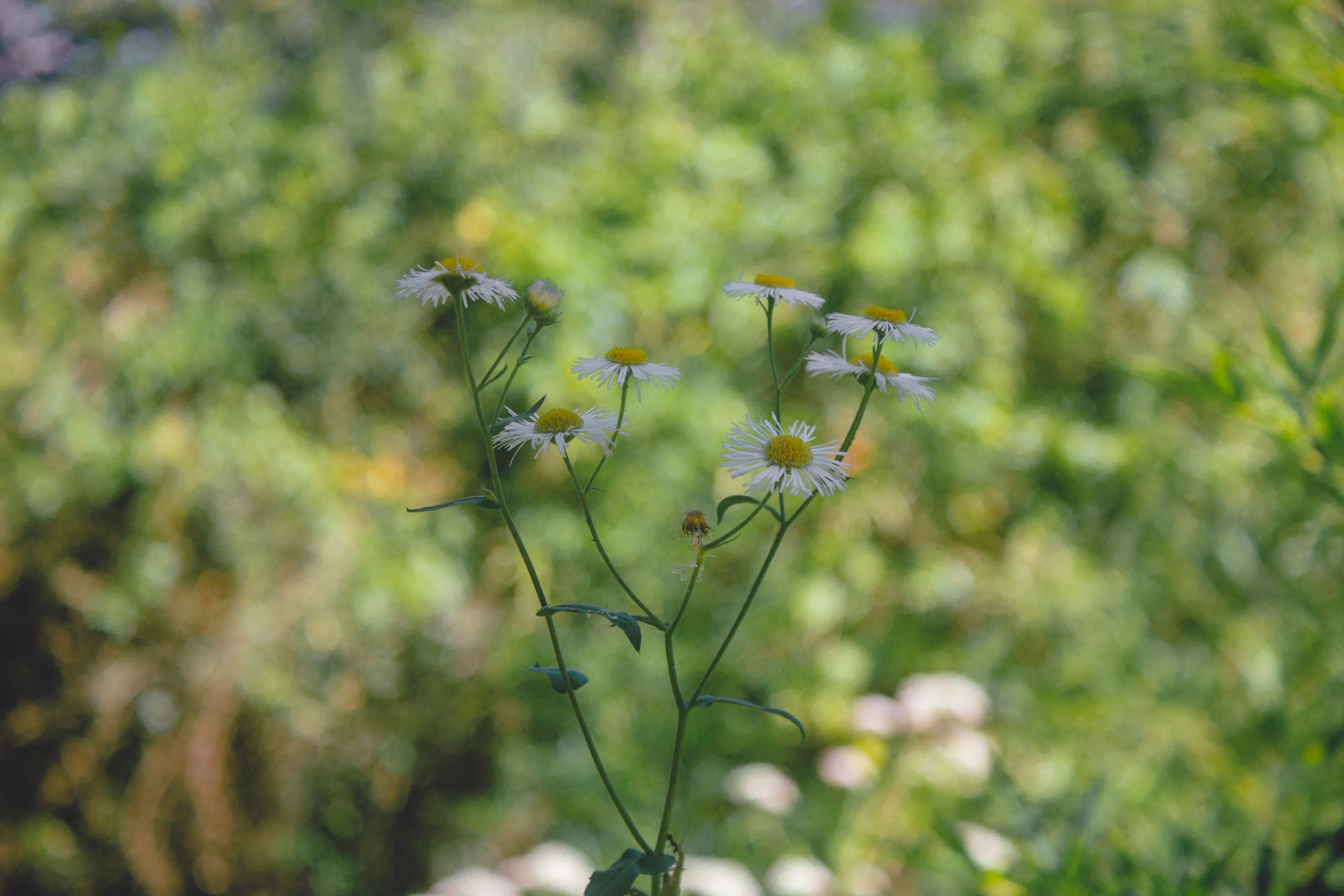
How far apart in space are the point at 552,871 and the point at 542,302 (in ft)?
3.95

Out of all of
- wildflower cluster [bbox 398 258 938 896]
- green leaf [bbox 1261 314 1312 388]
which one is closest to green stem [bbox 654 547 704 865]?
wildflower cluster [bbox 398 258 938 896]

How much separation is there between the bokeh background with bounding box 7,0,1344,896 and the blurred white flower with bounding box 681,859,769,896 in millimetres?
130

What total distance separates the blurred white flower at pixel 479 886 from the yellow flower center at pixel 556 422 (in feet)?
4.05

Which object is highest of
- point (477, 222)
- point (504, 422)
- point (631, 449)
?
point (477, 222)

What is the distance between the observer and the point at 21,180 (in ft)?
5.38

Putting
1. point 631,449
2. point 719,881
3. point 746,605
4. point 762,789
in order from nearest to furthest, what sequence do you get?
point 746,605, point 719,881, point 762,789, point 631,449

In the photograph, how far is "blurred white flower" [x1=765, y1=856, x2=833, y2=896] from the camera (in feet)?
4.72

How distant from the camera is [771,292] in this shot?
1.66ft

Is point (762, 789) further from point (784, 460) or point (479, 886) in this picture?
point (784, 460)

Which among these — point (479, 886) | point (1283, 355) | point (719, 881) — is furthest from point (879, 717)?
point (1283, 355)

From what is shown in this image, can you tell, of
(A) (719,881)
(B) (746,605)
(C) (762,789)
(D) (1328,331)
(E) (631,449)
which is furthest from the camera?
(E) (631,449)

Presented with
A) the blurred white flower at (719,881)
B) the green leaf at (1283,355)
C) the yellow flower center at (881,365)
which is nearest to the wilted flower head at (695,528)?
the yellow flower center at (881,365)

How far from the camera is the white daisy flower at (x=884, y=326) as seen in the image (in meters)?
0.48

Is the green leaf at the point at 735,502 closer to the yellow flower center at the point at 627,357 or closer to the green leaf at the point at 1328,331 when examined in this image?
the yellow flower center at the point at 627,357
